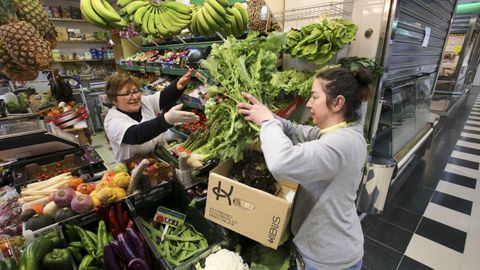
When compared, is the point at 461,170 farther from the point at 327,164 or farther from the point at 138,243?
the point at 138,243

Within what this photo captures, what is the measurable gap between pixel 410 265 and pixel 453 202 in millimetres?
1437

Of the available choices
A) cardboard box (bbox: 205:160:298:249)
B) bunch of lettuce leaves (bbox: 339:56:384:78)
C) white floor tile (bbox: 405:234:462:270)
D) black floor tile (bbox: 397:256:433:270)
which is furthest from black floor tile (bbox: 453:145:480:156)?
cardboard box (bbox: 205:160:298:249)

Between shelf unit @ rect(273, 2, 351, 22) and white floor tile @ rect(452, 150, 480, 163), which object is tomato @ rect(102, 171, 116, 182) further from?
white floor tile @ rect(452, 150, 480, 163)

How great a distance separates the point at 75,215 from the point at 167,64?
2.41 m

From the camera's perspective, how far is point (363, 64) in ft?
5.88

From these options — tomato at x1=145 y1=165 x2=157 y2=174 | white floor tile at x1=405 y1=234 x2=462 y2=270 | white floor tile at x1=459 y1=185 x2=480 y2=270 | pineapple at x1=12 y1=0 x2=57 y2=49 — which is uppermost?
pineapple at x1=12 y1=0 x2=57 y2=49

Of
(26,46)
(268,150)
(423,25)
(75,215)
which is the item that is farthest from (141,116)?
(423,25)

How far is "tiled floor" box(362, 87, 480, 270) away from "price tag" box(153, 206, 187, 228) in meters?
1.76

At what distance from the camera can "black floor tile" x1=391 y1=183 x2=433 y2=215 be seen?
2.86 meters

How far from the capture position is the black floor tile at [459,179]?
131 inches

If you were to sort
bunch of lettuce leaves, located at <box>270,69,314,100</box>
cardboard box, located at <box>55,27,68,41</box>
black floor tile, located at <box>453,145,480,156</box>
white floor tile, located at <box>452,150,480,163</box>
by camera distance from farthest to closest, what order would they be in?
cardboard box, located at <box>55,27,68,41</box>, black floor tile, located at <box>453,145,480,156</box>, white floor tile, located at <box>452,150,480,163</box>, bunch of lettuce leaves, located at <box>270,69,314,100</box>

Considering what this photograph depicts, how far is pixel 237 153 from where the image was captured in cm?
111

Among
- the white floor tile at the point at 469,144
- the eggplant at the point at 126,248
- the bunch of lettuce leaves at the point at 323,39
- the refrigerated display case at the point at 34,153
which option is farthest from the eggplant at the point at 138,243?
the white floor tile at the point at 469,144

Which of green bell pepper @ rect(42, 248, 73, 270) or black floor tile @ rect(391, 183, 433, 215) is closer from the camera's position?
green bell pepper @ rect(42, 248, 73, 270)
